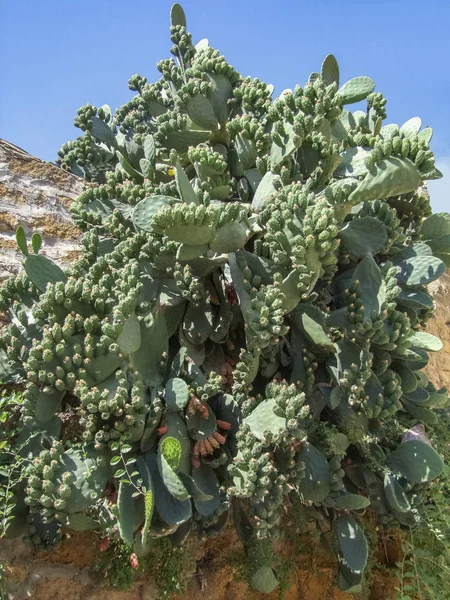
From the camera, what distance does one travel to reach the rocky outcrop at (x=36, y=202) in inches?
139

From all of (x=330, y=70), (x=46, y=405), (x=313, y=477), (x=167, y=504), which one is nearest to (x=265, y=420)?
(x=313, y=477)

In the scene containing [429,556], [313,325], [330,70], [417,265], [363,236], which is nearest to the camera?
[313,325]

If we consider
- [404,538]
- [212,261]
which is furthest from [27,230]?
[404,538]

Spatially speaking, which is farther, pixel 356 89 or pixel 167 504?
pixel 356 89

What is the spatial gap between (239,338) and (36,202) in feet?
5.40

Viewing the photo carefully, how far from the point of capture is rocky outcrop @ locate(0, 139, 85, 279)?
3.54m

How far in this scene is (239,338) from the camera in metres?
2.98

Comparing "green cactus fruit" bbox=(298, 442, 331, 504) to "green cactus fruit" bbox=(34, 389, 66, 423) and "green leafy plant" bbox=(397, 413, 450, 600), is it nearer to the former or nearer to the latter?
"green leafy plant" bbox=(397, 413, 450, 600)

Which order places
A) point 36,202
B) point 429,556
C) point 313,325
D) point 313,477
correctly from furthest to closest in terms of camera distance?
point 36,202 → point 429,556 → point 313,325 → point 313,477

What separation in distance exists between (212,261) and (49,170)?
5.67 ft

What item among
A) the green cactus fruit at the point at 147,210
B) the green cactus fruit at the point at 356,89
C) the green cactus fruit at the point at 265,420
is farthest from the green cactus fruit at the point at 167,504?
the green cactus fruit at the point at 356,89

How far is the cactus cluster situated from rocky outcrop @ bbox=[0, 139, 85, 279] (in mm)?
570

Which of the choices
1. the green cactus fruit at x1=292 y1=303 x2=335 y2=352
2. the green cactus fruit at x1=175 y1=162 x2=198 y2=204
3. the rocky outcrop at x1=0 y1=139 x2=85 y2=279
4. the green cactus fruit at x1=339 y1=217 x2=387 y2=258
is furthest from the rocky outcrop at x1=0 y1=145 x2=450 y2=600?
the green cactus fruit at x1=339 y1=217 x2=387 y2=258

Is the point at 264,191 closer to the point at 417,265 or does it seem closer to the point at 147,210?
the point at 147,210
